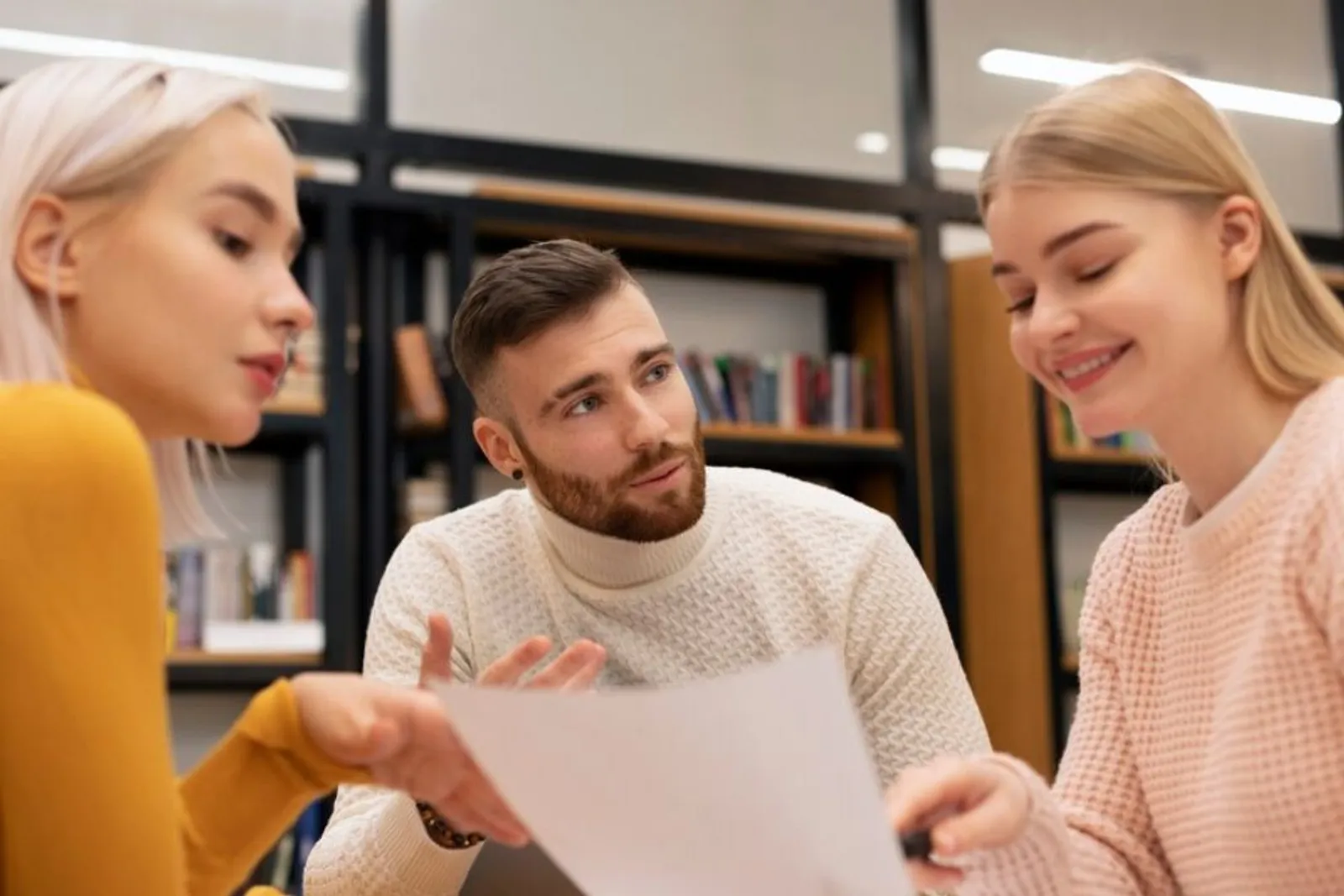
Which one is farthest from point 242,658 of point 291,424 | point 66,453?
point 66,453

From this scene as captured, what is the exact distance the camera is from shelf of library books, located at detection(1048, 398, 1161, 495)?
4.32 metres

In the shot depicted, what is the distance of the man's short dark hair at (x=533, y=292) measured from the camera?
1.67m

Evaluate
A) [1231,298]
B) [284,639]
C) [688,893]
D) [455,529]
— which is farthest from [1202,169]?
[284,639]

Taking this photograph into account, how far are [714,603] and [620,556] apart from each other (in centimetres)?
11

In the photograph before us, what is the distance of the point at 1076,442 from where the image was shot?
443cm

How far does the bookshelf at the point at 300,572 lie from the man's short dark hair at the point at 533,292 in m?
1.80

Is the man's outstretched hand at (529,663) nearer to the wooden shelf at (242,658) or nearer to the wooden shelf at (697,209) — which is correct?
the wooden shelf at (242,658)

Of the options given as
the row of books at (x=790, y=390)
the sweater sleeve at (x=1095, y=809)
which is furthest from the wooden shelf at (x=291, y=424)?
the sweater sleeve at (x=1095, y=809)

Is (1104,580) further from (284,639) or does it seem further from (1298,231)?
(1298,231)

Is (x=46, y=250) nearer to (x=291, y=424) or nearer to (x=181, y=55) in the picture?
(x=291, y=424)

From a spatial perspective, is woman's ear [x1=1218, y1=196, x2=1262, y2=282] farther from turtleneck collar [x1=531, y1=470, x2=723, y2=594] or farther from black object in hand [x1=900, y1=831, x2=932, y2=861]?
turtleneck collar [x1=531, y1=470, x2=723, y2=594]

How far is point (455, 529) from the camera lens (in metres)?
1.72

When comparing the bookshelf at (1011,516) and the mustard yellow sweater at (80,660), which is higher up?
the mustard yellow sweater at (80,660)

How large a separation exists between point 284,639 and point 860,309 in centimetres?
191
